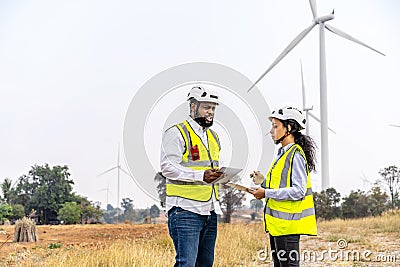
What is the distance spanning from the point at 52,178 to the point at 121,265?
20.6 metres

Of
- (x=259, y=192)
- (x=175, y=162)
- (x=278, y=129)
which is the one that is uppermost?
(x=278, y=129)

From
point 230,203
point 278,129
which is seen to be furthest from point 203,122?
point 230,203

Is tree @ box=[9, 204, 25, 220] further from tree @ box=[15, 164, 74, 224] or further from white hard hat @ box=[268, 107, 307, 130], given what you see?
white hard hat @ box=[268, 107, 307, 130]

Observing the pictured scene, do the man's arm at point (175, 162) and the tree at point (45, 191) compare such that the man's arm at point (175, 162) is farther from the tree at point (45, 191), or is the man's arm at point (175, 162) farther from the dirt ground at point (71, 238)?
the tree at point (45, 191)

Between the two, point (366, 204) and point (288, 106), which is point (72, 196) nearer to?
point (366, 204)

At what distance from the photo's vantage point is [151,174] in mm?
4527

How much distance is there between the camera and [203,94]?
4160 millimetres

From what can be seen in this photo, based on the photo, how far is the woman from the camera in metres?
4.26

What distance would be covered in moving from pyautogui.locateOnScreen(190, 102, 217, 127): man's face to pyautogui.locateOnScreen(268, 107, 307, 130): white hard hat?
584 mm

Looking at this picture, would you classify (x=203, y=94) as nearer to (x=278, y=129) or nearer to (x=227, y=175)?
(x=227, y=175)

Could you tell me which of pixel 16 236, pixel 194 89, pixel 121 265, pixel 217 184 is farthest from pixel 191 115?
pixel 16 236

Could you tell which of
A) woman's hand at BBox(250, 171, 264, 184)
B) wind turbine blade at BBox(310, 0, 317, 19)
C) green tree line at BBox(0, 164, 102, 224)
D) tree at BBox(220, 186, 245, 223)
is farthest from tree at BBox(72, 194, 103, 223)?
woman's hand at BBox(250, 171, 264, 184)

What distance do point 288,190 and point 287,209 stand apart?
18cm

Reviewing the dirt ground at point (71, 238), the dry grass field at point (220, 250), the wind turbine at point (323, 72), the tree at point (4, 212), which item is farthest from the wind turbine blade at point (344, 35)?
the tree at point (4, 212)
